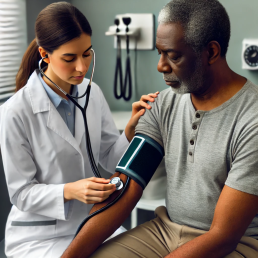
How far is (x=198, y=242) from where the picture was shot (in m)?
0.92

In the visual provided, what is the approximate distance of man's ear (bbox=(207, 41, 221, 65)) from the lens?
3.13 feet

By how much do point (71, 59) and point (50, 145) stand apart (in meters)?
0.31

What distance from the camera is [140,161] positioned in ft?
3.53

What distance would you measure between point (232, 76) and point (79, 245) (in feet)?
2.16

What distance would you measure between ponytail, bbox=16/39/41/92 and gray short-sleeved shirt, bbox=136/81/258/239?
1.67ft

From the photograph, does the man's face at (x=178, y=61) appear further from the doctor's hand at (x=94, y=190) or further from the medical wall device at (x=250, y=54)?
the medical wall device at (x=250, y=54)

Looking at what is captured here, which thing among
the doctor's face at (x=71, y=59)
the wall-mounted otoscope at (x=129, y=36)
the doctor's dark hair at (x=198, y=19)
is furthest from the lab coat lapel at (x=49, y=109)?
the wall-mounted otoscope at (x=129, y=36)

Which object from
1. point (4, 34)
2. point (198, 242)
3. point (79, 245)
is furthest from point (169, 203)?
point (4, 34)

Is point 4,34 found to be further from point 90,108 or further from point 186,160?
point 186,160

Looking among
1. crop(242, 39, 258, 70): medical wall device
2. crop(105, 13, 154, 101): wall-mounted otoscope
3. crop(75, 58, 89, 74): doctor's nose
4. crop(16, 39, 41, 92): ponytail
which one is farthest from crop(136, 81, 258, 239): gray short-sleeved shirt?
crop(105, 13, 154, 101): wall-mounted otoscope

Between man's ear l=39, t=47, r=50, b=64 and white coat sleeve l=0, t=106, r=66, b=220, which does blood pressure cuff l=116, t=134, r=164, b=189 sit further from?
man's ear l=39, t=47, r=50, b=64

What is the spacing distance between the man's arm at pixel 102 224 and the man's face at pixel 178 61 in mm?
338

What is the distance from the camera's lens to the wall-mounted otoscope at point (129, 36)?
6.06 ft

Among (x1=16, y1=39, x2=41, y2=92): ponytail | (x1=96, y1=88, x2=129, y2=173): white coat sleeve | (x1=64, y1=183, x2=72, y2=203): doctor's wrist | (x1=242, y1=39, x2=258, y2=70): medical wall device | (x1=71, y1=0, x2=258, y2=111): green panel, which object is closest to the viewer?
(x1=64, y1=183, x2=72, y2=203): doctor's wrist
